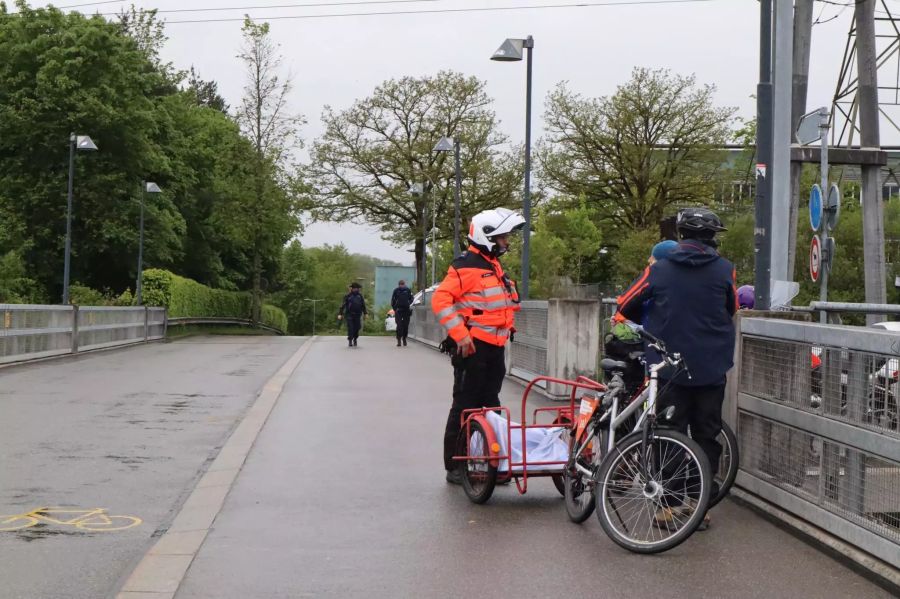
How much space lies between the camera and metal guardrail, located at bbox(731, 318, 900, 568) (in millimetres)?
5520

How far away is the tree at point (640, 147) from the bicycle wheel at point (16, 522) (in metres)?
48.5

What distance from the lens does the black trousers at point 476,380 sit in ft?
25.2

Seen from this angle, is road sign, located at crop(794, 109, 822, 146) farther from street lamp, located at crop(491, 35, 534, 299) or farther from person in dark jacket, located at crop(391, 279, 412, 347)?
person in dark jacket, located at crop(391, 279, 412, 347)

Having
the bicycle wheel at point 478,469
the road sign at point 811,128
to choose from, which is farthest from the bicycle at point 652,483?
the road sign at point 811,128

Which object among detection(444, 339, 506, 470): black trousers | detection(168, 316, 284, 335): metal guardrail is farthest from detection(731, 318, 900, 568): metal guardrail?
detection(168, 316, 284, 335): metal guardrail

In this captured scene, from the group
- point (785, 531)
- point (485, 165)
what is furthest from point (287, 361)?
point (485, 165)

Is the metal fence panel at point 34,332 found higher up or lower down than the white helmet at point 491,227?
lower down

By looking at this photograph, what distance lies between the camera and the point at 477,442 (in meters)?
7.41

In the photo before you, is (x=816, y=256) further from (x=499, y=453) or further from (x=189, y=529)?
(x=189, y=529)

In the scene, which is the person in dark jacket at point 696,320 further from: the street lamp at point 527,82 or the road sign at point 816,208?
the street lamp at point 527,82

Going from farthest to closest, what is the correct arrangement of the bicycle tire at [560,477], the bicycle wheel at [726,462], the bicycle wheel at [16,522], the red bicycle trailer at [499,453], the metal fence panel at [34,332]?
the metal fence panel at [34,332]
the bicycle tire at [560,477]
the red bicycle trailer at [499,453]
the bicycle wheel at [726,462]
the bicycle wheel at [16,522]

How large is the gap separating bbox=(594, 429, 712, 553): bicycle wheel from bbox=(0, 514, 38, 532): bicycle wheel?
317cm

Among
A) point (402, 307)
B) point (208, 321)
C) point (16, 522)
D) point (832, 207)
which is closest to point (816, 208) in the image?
point (832, 207)

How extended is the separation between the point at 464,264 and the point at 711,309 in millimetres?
1820
